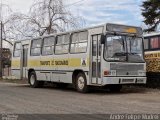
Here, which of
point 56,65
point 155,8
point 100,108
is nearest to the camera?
point 100,108

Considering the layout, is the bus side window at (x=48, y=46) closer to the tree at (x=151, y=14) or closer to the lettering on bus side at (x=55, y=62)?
the lettering on bus side at (x=55, y=62)

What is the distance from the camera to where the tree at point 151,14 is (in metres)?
43.7

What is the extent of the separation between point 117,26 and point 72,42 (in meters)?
2.92

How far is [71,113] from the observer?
12266 mm

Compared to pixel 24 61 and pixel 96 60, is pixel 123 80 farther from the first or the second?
pixel 24 61

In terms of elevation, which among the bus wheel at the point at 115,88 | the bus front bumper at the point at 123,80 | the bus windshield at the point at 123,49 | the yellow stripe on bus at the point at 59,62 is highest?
the bus windshield at the point at 123,49

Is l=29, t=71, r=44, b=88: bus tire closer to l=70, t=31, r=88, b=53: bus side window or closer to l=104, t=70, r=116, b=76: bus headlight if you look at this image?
l=70, t=31, r=88, b=53: bus side window

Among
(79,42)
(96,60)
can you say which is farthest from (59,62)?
(96,60)

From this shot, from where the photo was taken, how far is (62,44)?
21.6 m

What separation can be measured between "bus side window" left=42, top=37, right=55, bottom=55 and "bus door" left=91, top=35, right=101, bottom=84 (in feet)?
14.0

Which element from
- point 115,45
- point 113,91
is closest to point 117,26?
point 115,45

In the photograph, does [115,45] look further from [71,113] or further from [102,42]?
[71,113]

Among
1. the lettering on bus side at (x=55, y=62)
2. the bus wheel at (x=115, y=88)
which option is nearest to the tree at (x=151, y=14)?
the lettering on bus side at (x=55, y=62)

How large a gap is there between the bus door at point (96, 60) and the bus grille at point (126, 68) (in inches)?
27.9
